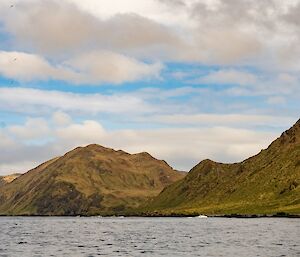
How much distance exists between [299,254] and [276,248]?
45.4ft

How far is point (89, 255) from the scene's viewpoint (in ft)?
322

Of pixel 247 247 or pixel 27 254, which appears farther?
pixel 247 247

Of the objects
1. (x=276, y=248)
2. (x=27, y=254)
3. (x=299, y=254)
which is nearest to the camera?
(x=299, y=254)

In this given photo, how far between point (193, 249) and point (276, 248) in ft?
52.7

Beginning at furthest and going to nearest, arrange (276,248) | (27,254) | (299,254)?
1. (276,248)
2. (27,254)
3. (299,254)

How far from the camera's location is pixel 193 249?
111m

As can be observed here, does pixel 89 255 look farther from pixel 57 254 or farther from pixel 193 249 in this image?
pixel 193 249

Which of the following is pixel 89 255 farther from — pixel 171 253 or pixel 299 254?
pixel 299 254

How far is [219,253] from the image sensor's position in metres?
100

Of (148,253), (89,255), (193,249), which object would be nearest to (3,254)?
(89,255)

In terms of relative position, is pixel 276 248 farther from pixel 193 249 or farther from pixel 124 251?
pixel 124 251

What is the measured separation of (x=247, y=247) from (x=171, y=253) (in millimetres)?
19869

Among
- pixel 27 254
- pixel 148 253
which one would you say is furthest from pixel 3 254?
pixel 148 253

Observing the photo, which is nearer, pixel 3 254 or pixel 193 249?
pixel 3 254
